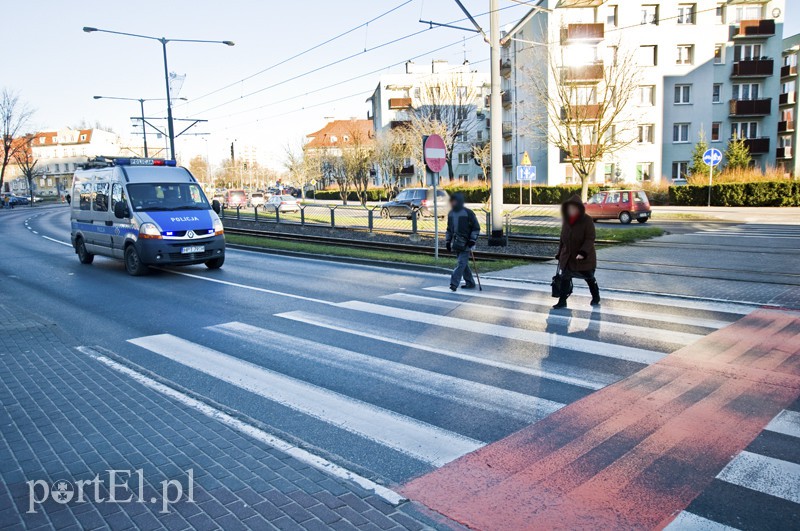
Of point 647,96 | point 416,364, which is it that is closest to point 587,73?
point 647,96

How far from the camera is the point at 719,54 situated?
44375mm

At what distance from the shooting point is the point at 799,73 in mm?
50875

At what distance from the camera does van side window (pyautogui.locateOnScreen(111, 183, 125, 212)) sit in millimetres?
13586

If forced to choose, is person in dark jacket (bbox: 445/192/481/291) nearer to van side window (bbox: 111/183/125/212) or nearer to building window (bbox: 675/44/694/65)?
van side window (bbox: 111/183/125/212)

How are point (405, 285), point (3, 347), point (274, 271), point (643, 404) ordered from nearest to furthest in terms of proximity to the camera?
point (643, 404) → point (3, 347) → point (405, 285) → point (274, 271)

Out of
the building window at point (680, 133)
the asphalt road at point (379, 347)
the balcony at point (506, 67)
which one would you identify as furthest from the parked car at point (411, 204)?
the building window at point (680, 133)

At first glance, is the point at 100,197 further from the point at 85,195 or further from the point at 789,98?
the point at 789,98

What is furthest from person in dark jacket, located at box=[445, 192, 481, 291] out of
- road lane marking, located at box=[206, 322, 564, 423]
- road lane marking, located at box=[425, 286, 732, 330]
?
road lane marking, located at box=[206, 322, 564, 423]

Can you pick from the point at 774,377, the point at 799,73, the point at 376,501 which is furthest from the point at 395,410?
the point at 799,73

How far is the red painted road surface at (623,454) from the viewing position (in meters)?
3.41

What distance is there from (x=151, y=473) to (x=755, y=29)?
5164 centimetres

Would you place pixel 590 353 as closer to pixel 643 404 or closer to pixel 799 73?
pixel 643 404

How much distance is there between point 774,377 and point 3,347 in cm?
857

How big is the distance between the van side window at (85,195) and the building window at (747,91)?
151 feet
